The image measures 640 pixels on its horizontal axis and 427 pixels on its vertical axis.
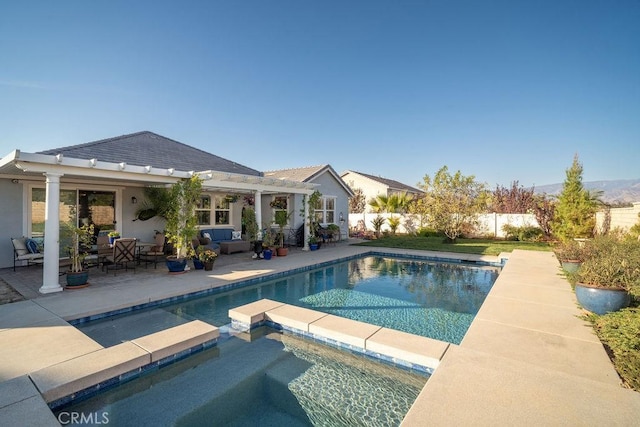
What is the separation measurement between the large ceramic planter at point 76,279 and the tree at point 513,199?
1012 inches

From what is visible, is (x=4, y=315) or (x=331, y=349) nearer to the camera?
(x=331, y=349)

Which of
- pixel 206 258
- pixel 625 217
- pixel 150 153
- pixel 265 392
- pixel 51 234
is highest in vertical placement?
pixel 150 153

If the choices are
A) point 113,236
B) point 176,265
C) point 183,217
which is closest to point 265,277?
point 176,265

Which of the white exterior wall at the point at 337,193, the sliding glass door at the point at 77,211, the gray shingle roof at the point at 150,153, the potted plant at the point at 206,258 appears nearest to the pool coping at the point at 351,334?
the potted plant at the point at 206,258

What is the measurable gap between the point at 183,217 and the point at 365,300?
639 cm

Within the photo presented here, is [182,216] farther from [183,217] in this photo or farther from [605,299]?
[605,299]

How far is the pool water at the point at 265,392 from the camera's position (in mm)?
3383

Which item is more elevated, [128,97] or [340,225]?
[128,97]

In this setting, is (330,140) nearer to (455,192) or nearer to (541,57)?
(455,192)

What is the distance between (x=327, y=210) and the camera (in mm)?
19406

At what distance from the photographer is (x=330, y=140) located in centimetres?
2191

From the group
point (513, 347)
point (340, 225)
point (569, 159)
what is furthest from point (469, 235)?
point (513, 347)

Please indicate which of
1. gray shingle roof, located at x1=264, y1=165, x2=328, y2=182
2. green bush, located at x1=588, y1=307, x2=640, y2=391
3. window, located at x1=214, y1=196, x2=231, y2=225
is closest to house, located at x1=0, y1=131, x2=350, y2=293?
window, located at x1=214, y1=196, x2=231, y2=225

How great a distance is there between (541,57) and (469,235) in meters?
12.2
